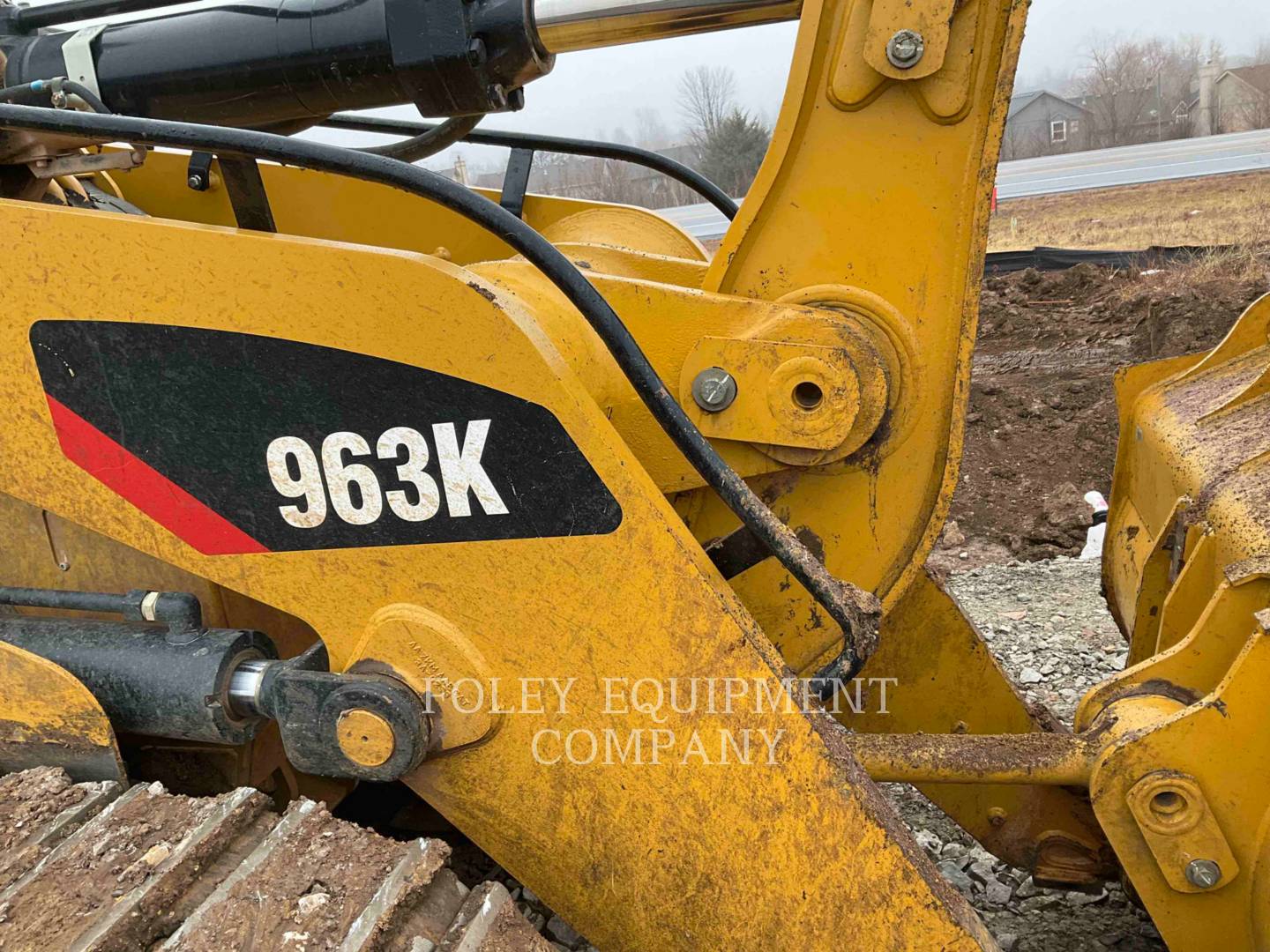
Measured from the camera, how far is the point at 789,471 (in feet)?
6.00

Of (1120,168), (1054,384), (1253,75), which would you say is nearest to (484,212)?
(1054,384)

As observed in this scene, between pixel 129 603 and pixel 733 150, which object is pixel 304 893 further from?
pixel 733 150

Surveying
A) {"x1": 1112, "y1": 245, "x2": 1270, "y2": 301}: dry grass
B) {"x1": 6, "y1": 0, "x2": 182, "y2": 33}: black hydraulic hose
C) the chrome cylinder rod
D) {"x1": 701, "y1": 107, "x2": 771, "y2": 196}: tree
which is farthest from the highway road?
the chrome cylinder rod

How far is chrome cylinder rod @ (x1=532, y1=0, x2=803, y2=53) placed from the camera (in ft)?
5.69

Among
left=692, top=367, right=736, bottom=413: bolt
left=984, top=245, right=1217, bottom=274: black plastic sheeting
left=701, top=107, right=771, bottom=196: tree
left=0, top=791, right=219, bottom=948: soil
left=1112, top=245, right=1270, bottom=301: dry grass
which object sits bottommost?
left=1112, top=245, right=1270, bottom=301: dry grass

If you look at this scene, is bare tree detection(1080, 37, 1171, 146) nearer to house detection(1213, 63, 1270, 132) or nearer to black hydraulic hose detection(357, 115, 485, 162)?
house detection(1213, 63, 1270, 132)

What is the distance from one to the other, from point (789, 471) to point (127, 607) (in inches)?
44.1

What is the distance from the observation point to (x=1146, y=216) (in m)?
17.0

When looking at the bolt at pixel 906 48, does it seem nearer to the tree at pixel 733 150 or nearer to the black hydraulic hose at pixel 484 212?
the black hydraulic hose at pixel 484 212

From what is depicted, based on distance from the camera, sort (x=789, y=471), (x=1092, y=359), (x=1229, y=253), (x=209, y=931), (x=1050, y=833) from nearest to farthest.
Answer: (x=209, y=931)
(x=789, y=471)
(x=1050, y=833)
(x=1092, y=359)
(x=1229, y=253)

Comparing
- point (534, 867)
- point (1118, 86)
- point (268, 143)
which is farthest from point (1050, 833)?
point (1118, 86)

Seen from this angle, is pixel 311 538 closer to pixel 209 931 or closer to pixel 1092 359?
pixel 209 931

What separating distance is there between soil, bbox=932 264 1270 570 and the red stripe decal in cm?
426

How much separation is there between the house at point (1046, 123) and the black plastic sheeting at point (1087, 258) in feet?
138
